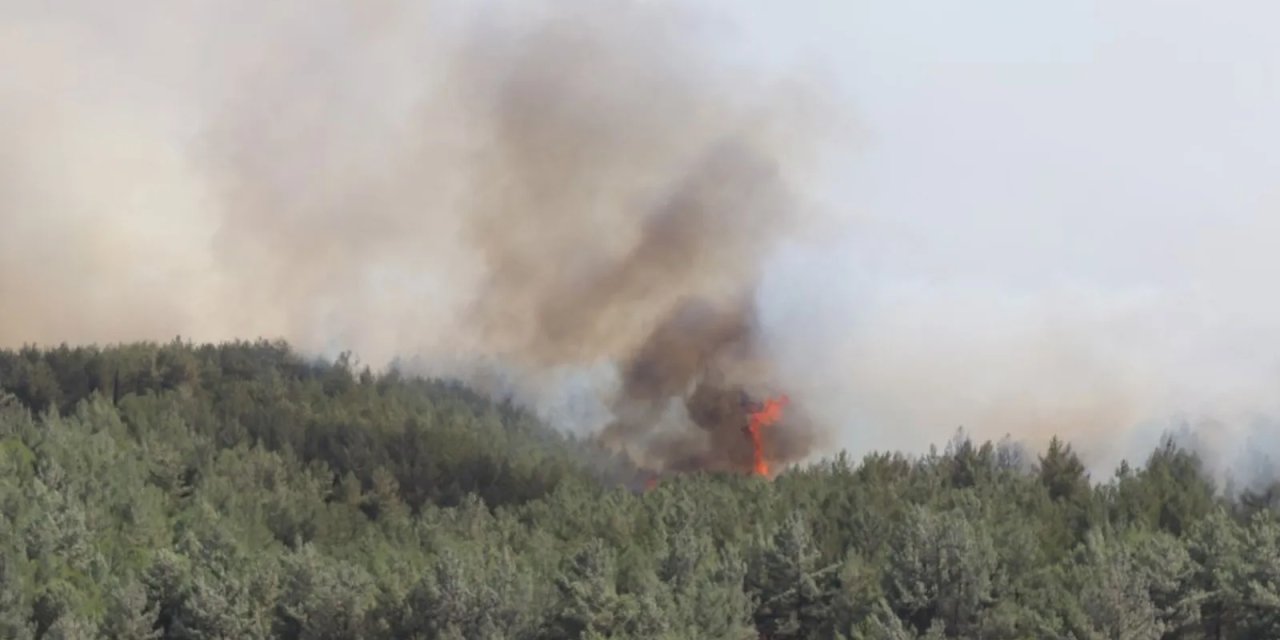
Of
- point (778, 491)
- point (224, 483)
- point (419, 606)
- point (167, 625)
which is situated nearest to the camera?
point (419, 606)

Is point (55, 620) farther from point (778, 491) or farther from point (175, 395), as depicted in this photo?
point (175, 395)

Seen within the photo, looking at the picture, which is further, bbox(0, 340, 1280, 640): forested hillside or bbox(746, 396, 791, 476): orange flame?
bbox(746, 396, 791, 476): orange flame

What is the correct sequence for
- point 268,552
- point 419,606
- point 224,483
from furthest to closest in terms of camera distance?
point 224,483 → point 268,552 → point 419,606

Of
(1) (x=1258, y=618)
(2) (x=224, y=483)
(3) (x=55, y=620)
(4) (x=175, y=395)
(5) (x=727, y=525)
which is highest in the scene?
(4) (x=175, y=395)

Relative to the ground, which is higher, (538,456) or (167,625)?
(538,456)

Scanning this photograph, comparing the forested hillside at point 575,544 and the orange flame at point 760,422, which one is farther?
the orange flame at point 760,422

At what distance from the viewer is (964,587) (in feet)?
195

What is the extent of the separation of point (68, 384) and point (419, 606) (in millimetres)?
95479

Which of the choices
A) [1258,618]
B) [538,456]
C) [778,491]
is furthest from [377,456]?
[1258,618]

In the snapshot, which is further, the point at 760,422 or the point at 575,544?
the point at 760,422

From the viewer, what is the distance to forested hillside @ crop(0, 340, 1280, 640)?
2338 inches

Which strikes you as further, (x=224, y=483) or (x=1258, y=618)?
(x=224, y=483)

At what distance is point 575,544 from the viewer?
251ft

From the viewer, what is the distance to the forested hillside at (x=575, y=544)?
5938 centimetres
